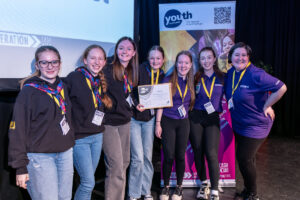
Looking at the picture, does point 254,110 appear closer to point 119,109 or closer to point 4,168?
point 119,109

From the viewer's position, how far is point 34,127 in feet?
5.32

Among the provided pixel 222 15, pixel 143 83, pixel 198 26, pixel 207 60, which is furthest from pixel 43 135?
pixel 222 15

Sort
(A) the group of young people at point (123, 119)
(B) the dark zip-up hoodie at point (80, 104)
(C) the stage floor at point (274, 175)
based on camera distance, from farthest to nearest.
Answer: (C) the stage floor at point (274, 175), (B) the dark zip-up hoodie at point (80, 104), (A) the group of young people at point (123, 119)

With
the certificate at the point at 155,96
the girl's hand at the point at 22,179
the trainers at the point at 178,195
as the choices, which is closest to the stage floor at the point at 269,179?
the trainers at the point at 178,195

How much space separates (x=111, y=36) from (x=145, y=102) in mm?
1012

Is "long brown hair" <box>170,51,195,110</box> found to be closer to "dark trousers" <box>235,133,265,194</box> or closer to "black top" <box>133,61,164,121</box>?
"black top" <box>133,61,164,121</box>

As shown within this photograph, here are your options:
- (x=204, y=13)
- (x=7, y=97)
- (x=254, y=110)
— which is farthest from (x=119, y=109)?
(x=204, y=13)

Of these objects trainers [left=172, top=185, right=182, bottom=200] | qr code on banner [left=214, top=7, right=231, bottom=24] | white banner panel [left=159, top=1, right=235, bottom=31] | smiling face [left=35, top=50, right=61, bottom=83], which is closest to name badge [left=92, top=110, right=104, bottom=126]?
smiling face [left=35, top=50, right=61, bottom=83]

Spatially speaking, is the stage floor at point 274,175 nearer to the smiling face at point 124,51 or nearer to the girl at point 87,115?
the girl at point 87,115

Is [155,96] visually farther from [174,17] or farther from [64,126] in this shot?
[174,17]

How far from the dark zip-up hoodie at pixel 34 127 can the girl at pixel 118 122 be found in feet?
1.71

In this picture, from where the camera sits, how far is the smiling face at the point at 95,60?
6.79 feet

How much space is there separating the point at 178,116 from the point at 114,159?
826mm

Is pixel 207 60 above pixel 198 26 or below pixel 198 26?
below
